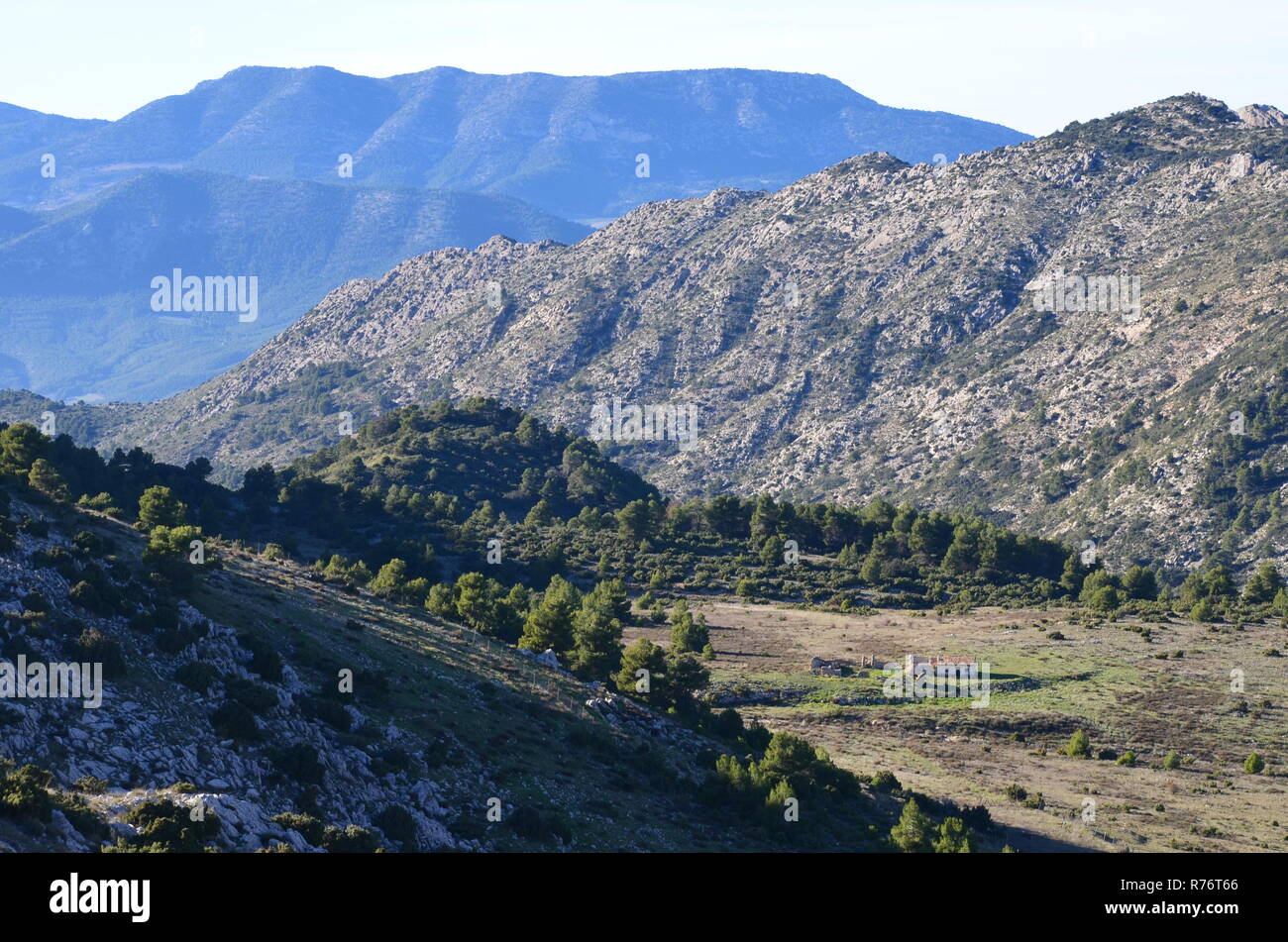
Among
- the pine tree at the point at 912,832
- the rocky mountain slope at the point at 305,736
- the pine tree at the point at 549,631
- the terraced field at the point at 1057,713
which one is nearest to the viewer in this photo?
the rocky mountain slope at the point at 305,736

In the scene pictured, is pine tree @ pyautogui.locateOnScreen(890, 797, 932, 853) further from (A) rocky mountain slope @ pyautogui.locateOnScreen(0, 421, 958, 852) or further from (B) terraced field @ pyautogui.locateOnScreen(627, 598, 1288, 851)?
(B) terraced field @ pyautogui.locateOnScreen(627, 598, 1288, 851)

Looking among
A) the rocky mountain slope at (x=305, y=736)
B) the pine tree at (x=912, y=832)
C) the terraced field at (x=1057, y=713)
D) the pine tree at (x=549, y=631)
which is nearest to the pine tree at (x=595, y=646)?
the pine tree at (x=549, y=631)

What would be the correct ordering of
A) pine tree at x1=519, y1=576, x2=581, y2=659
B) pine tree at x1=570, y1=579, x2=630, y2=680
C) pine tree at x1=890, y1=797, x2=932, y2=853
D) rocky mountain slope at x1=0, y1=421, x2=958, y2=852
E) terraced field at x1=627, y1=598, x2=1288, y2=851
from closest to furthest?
1. rocky mountain slope at x1=0, y1=421, x2=958, y2=852
2. pine tree at x1=890, y1=797, x2=932, y2=853
3. terraced field at x1=627, y1=598, x2=1288, y2=851
4. pine tree at x1=570, y1=579, x2=630, y2=680
5. pine tree at x1=519, y1=576, x2=581, y2=659

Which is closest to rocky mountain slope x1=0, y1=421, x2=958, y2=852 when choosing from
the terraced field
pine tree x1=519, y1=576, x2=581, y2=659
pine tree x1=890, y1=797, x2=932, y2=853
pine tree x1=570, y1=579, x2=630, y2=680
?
pine tree x1=890, y1=797, x2=932, y2=853

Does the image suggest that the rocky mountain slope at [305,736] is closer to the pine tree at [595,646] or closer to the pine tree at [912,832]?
the pine tree at [912,832]

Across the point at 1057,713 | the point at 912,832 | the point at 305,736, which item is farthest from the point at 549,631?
the point at 1057,713

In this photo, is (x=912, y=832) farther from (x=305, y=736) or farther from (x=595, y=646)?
(x=595, y=646)

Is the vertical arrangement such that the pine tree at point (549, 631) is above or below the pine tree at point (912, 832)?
above

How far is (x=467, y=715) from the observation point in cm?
4809

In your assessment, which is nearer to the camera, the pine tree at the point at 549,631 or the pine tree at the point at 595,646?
the pine tree at the point at 595,646

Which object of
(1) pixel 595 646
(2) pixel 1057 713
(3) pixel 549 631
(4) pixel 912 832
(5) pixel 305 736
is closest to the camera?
(5) pixel 305 736

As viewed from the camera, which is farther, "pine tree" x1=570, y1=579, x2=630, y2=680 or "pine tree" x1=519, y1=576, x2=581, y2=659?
"pine tree" x1=519, y1=576, x2=581, y2=659
